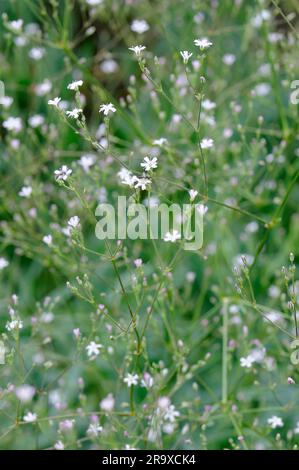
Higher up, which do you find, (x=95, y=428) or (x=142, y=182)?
(x=142, y=182)

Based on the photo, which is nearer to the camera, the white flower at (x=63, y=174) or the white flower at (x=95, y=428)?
the white flower at (x=63, y=174)

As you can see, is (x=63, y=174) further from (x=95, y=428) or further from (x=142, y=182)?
(x=95, y=428)

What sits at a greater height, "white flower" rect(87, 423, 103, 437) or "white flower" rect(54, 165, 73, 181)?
"white flower" rect(54, 165, 73, 181)

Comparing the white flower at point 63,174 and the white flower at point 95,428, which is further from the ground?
the white flower at point 63,174

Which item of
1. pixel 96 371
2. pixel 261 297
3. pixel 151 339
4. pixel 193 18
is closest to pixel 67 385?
pixel 96 371

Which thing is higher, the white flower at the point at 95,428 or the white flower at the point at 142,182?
the white flower at the point at 142,182

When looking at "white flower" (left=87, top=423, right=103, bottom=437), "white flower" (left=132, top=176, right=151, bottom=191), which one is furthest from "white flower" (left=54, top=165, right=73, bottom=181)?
"white flower" (left=87, top=423, right=103, bottom=437)

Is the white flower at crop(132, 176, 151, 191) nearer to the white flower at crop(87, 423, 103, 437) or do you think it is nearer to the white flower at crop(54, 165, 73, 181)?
the white flower at crop(54, 165, 73, 181)

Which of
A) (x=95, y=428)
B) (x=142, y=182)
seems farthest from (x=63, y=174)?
(x=95, y=428)

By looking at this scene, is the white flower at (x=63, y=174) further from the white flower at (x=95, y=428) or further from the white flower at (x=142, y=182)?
the white flower at (x=95, y=428)

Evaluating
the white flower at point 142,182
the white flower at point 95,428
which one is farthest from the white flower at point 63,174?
the white flower at point 95,428

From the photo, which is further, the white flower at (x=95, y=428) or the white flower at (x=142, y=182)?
the white flower at (x=95, y=428)

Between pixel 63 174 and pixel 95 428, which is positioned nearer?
pixel 63 174

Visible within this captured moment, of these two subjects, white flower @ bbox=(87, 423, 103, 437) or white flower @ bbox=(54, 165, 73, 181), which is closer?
white flower @ bbox=(54, 165, 73, 181)
